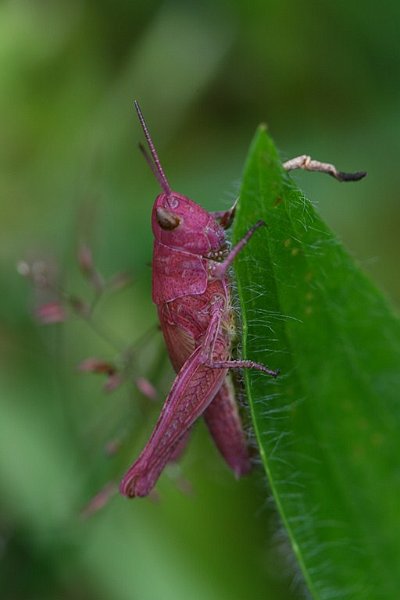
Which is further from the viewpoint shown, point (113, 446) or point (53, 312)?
point (53, 312)

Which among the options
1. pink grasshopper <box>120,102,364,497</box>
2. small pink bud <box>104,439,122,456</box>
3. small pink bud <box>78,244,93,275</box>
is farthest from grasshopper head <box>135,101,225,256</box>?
small pink bud <box>104,439,122,456</box>

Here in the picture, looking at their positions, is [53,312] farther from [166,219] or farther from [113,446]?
[166,219]

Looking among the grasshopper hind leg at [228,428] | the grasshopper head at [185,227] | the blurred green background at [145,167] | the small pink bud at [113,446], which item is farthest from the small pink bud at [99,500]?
the grasshopper head at [185,227]

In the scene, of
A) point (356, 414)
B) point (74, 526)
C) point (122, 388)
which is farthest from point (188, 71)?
point (356, 414)

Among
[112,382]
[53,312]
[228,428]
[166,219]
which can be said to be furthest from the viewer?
[53,312]

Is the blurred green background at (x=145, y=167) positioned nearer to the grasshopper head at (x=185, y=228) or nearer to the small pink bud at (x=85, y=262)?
the small pink bud at (x=85, y=262)

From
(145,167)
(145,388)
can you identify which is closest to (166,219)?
(145,388)

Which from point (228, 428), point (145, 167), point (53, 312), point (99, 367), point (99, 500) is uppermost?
point (145, 167)

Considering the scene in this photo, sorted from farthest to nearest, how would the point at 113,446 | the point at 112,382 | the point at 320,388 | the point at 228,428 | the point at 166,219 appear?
1. the point at 113,446
2. the point at 112,382
3. the point at 228,428
4. the point at 166,219
5. the point at 320,388

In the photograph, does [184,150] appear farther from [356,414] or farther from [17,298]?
[356,414]
